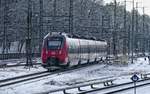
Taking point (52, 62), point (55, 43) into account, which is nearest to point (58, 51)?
point (55, 43)

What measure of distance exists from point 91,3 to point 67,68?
203ft

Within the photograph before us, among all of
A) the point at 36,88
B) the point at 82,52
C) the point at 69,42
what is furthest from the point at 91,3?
the point at 36,88

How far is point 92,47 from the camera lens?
2222 inches

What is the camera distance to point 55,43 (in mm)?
41875

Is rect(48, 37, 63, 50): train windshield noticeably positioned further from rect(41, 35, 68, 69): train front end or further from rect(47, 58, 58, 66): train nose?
rect(47, 58, 58, 66): train nose

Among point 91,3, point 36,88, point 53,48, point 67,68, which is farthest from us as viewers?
point 91,3

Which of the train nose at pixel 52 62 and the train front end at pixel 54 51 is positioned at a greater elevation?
the train front end at pixel 54 51

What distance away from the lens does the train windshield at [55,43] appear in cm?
4175

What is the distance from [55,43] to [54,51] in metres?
0.71

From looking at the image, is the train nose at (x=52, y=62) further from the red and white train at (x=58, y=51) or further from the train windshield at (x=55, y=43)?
the train windshield at (x=55, y=43)

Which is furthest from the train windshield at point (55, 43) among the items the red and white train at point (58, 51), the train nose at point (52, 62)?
the train nose at point (52, 62)

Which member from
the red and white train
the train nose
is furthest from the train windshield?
the train nose

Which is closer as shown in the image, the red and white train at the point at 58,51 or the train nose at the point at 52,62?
the train nose at the point at 52,62

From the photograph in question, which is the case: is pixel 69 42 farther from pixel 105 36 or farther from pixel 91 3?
pixel 91 3
